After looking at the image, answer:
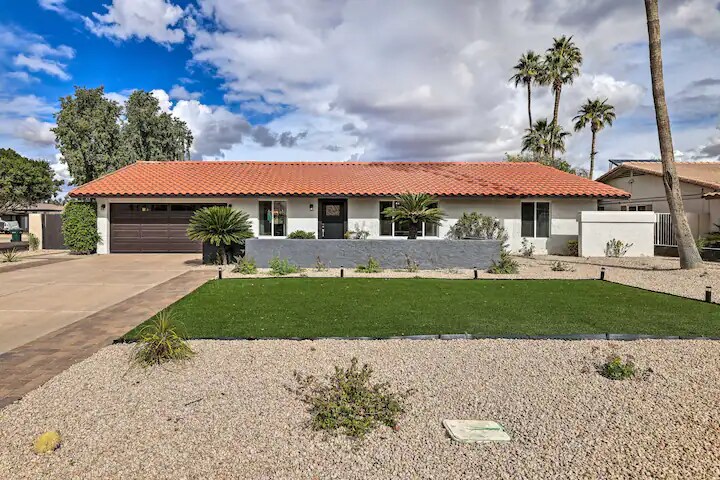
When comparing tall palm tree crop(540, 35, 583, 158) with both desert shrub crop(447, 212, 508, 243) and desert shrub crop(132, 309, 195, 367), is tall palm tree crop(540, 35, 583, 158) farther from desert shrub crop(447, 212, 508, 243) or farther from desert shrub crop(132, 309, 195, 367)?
desert shrub crop(132, 309, 195, 367)

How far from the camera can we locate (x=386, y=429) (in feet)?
12.6

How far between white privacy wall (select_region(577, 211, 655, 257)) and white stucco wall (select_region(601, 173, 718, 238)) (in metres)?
3.30

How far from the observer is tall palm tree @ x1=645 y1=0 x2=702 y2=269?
1361cm

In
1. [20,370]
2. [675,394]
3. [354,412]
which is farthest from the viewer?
[20,370]

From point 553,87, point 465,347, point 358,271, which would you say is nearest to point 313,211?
point 358,271

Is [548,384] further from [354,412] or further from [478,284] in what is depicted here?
[478,284]

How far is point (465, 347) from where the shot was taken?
20.0 feet

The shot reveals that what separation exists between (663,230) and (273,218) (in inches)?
681

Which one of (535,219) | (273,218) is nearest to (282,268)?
(273,218)

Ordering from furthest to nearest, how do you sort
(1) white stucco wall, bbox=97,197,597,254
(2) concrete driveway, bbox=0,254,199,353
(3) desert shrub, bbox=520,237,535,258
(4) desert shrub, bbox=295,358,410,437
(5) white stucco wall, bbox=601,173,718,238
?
1. (5) white stucco wall, bbox=601,173,718,238
2. (3) desert shrub, bbox=520,237,535,258
3. (1) white stucco wall, bbox=97,197,597,254
4. (2) concrete driveway, bbox=0,254,199,353
5. (4) desert shrub, bbox=295,358,410,437

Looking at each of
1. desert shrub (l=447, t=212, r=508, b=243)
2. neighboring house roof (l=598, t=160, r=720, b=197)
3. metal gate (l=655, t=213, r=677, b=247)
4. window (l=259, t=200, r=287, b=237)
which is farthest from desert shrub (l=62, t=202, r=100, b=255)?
neighboring house roof (l=598, t=160, r=720, b=197)

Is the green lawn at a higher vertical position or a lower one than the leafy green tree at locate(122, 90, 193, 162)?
lower

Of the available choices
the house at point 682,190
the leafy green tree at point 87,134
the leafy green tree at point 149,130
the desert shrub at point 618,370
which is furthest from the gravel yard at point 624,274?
the leafy green tree at point 149,130

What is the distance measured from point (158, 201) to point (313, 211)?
684 cm
